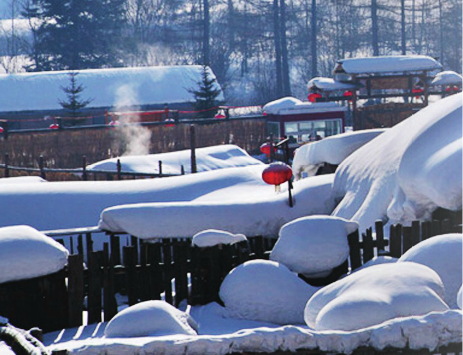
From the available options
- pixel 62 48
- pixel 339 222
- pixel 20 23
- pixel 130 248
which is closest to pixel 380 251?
pixel 339 222

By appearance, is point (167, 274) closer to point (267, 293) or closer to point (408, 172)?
point (267, 293)

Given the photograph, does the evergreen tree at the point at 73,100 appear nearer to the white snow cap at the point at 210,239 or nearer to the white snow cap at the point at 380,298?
the white snow cap at the point at 210,239

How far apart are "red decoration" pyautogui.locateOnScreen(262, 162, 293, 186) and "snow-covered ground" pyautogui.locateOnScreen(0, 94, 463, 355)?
0.69ft

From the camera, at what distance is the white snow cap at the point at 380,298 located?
6277 millimetres

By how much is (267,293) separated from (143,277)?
1.88 m

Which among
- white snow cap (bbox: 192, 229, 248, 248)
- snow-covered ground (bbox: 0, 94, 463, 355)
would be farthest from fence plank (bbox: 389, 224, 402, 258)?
white snow cap (bbox: 192, 229, 248, 248)

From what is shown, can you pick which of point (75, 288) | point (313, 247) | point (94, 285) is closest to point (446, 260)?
point (313, 247)

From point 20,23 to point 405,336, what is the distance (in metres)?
76.2

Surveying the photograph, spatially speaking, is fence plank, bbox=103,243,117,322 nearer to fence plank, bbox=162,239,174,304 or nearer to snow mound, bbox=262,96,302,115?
fence plank, bbox=162,239,174,304

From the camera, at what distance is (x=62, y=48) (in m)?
53.8

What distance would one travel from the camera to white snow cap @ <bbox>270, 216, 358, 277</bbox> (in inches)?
378

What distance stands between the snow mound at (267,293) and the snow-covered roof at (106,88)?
32.0m

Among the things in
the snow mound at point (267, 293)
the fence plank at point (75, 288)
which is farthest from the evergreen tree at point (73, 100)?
the snow mound at point (267, 293)

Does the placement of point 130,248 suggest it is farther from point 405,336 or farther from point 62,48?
point 62,48
